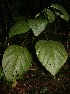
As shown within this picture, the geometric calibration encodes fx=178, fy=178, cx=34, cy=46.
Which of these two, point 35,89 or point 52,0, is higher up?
point 52,0

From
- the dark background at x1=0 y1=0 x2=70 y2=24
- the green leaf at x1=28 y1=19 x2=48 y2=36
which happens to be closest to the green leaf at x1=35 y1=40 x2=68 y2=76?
the green leaf at x1=28 y1=19 x2=48 y2=36

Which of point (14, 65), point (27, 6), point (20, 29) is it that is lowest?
point (27, 6)

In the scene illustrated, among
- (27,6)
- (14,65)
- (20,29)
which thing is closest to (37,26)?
(20,29)

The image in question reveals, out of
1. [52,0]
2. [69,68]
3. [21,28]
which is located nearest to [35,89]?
[69,68]

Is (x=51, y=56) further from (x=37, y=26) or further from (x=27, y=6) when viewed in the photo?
(x=27, y=6)

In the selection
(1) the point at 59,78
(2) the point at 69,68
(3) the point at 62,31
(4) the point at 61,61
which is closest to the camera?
(4) the point at 61,61

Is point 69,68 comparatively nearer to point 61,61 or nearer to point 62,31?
point 62,31

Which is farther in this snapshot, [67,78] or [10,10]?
[10,10]

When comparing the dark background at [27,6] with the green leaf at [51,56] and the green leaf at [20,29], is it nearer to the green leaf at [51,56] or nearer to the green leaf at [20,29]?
the green leaf at [20,29]

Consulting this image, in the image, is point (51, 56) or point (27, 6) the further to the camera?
point (27, 6)
